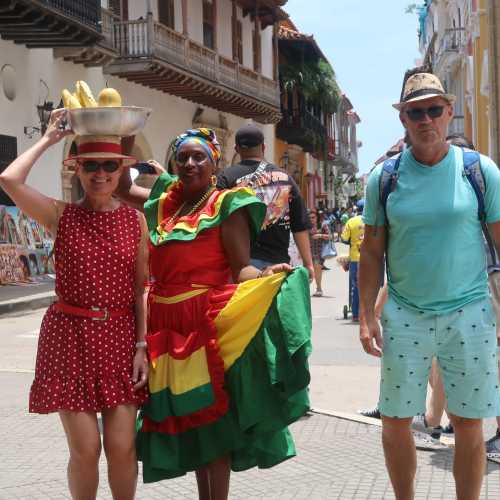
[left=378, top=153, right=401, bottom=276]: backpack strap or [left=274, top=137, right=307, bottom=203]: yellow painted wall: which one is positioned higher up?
[left=274, top=137, right=307, bottom=203]: yellow painted wall

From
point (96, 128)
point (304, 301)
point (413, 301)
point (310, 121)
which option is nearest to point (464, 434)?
point (413, 301)

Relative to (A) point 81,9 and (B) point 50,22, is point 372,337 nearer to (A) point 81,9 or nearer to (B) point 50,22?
(B) point 50,22

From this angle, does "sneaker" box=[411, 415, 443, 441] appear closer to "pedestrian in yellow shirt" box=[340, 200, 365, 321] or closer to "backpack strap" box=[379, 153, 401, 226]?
"backpack strap" box=[379, 153, 401, 226]

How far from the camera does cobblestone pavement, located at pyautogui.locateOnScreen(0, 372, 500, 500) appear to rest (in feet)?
15.4

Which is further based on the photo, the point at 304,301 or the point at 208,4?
the point at 208,4

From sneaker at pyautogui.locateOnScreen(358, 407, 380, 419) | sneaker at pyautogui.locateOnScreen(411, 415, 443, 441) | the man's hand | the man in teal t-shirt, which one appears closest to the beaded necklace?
the man in teal t-shirt

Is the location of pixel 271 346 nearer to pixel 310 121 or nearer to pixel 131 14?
pixel 131 14

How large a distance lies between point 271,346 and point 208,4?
26255mm

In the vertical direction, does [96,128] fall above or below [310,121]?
below

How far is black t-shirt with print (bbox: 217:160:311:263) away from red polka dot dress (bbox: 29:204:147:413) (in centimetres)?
218

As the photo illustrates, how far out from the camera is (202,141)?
4172mm

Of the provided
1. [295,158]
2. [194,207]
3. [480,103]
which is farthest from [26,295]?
[295,158]

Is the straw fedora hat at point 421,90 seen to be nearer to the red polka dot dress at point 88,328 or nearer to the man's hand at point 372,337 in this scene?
the man's hand at point 372,337

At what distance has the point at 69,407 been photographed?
3.70 m
